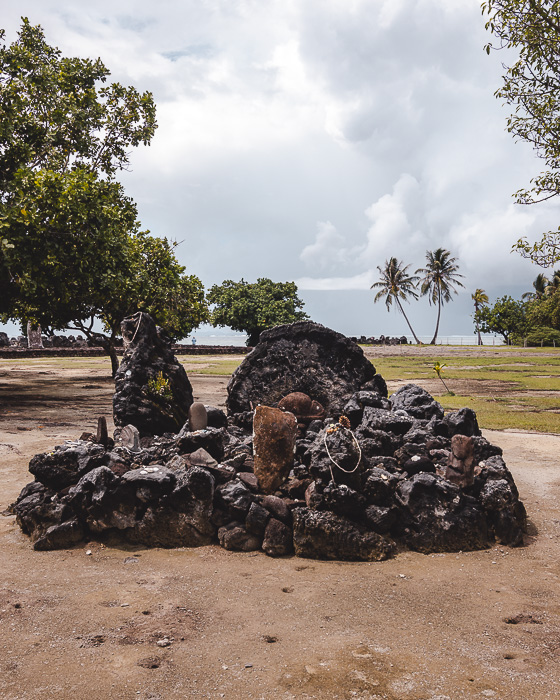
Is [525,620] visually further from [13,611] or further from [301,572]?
[13,611]

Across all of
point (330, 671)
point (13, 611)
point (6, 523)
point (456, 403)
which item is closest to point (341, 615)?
point (330, 671)

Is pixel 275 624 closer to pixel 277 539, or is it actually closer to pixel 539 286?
pixel 277 539

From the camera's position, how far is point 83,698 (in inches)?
128

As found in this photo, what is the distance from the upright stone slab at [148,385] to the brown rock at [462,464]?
4247mm

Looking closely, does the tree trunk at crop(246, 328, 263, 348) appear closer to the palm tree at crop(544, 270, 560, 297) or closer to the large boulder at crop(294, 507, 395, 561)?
the palm tree at crop(544, 270, 560, 297)

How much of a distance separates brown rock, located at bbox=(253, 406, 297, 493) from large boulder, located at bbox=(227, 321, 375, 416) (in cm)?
273

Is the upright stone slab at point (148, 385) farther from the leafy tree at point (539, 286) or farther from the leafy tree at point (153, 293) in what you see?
the leafy tree at point (539, 286)

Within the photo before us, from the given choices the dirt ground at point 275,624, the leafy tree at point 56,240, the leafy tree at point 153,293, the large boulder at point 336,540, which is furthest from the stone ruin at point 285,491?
the leafy tree at point 153,293

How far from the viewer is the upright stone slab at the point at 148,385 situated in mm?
8383

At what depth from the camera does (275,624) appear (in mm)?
4043

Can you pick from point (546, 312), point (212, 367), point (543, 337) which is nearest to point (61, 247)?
point (212, 367)

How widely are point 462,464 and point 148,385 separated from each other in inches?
187

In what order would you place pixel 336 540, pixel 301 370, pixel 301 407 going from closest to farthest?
pixel 336 540 < pixel 301 407 < pixel 301 370

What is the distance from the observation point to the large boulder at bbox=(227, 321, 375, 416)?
9.14 m
